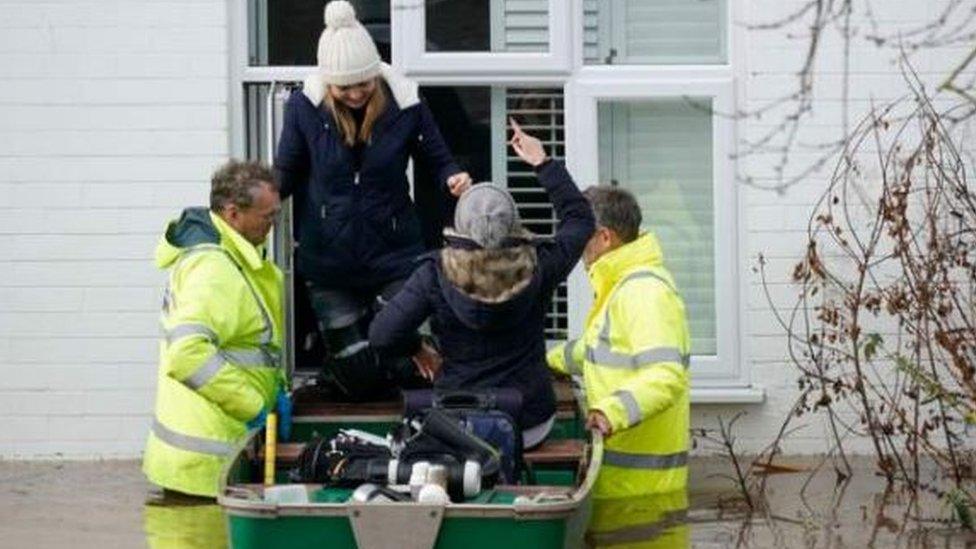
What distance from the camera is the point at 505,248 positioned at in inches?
403

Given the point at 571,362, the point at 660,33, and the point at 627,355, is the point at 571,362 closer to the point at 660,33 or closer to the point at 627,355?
the point at 627,355

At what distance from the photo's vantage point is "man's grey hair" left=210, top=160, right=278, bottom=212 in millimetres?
11078

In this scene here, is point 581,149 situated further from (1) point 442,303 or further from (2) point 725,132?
(1) point 442,303

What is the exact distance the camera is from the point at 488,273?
401 inches

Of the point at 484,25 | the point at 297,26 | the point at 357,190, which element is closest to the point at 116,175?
the point at 297,26

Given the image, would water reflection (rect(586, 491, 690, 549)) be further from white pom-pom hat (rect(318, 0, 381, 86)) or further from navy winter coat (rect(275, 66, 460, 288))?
white pom-pom hat (rect(318, 0, 381, 86))

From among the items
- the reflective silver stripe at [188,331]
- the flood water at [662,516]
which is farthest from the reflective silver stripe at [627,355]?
the reflective silver stripe at [188,331]

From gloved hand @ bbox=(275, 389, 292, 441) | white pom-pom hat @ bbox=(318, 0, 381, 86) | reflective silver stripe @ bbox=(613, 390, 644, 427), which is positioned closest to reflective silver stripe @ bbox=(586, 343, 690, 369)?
reflective silver stripe @ bbox=(613, 390, 644, 427)

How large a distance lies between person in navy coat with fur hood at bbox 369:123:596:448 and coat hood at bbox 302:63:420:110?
129 centimetres

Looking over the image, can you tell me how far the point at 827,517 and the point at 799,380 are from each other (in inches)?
57.1

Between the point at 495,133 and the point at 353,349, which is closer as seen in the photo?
the point at 353,349

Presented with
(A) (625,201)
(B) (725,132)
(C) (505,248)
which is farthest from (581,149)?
(C) (505,248)

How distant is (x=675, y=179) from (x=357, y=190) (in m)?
2.92

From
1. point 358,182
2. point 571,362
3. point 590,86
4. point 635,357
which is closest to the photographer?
point 635,357
